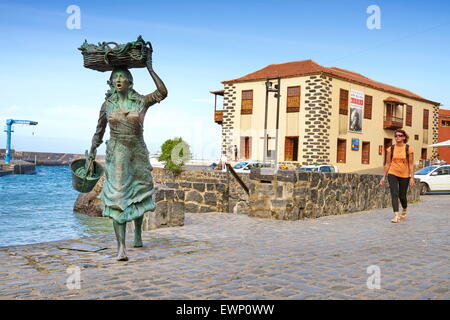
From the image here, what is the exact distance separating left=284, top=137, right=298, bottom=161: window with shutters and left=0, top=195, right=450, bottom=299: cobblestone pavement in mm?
24409

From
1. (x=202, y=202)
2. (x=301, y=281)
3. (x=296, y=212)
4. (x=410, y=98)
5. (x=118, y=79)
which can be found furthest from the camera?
(x=410, y=98)

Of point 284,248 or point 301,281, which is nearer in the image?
point 301,281

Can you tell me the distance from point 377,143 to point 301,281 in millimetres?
33978

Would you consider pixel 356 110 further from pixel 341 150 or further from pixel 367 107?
pixel 341 150

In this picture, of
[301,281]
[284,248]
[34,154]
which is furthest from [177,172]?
[34,154]

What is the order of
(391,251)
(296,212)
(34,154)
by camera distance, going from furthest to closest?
(34,154)
(296,212)
(391,251)

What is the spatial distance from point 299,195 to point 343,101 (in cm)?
2460

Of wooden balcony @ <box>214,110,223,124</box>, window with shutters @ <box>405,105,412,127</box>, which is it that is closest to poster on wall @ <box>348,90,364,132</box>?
window with shutters @ <box>405,105,412,127</box>

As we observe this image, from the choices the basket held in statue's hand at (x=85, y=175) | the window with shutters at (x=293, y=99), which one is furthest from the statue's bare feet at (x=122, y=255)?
the window with shutters at (x=293, y=99)

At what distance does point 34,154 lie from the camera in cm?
11356

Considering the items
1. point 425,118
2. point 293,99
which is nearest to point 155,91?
point 293,99

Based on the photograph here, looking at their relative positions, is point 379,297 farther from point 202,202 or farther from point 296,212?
point 202,202

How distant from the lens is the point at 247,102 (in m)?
34.8

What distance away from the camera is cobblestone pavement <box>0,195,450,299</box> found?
4.13 meters
